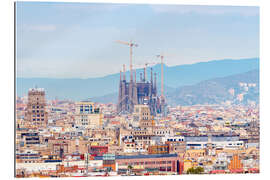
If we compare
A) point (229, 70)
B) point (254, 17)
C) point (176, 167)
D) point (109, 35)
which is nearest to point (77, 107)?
point (109, 35)

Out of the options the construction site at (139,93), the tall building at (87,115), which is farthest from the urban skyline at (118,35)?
the tall building at (87,115)

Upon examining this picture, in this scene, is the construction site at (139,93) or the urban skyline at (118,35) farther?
the construction site at (139,93)

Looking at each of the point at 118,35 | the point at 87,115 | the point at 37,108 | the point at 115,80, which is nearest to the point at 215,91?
the point at 115,80

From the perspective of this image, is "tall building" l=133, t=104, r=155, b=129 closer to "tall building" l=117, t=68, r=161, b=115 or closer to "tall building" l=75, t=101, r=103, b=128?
"tall building" l=117, t=68, r=161, b=115

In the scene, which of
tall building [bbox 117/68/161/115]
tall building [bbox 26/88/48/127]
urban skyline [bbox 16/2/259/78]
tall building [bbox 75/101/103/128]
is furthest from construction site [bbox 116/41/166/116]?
tall building [bbox 26/88/48/127]

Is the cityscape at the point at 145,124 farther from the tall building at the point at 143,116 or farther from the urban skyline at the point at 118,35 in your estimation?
the urban skyline at the point at 118,35

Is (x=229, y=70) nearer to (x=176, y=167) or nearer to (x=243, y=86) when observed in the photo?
(x=243, y=86)

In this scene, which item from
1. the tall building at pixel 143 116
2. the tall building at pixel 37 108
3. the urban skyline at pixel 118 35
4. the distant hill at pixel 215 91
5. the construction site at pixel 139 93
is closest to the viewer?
the urban skyline at pixel 118 35
